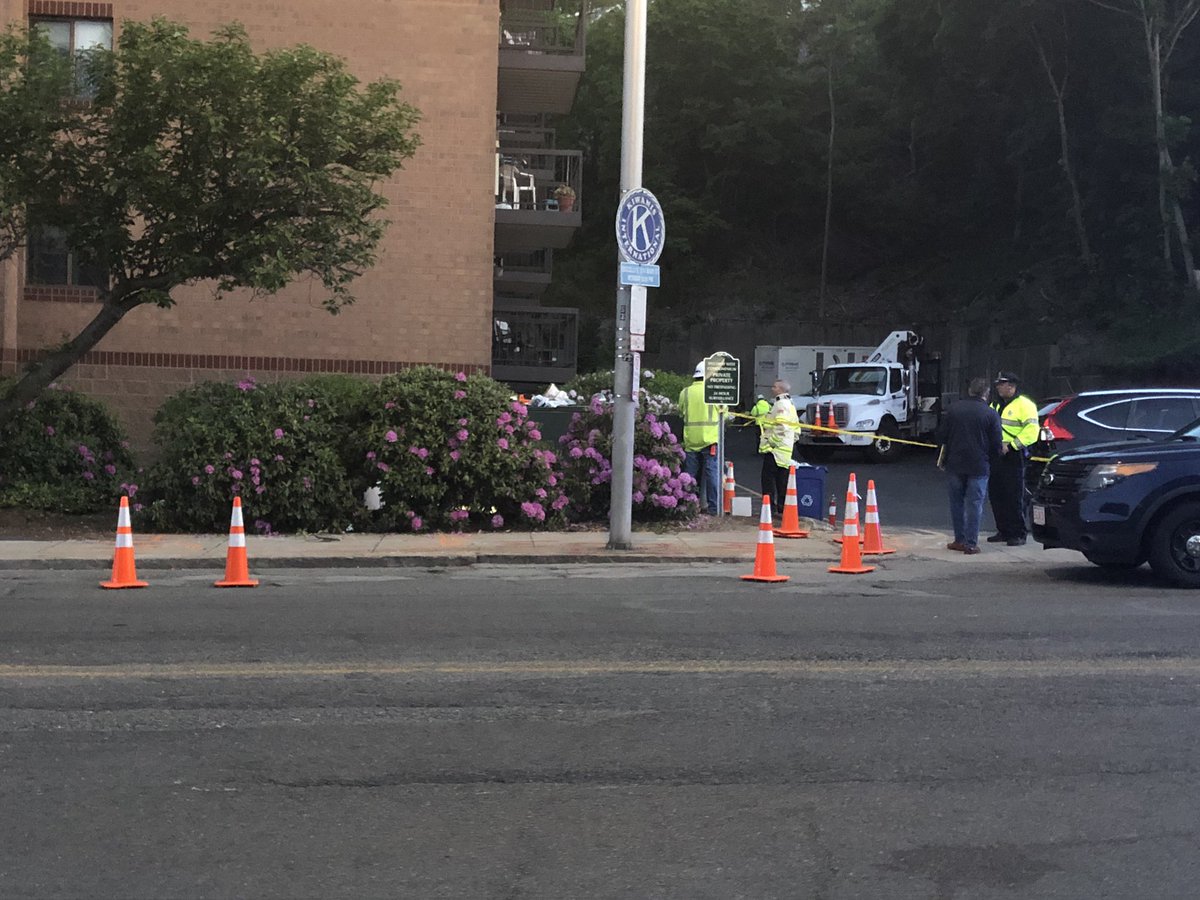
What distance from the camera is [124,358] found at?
2086cm

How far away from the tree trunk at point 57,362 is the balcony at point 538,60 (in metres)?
9.69

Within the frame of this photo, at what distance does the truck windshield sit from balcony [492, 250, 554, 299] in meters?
7.24

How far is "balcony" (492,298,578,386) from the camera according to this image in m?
26.7

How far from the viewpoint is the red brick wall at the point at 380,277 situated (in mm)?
20891

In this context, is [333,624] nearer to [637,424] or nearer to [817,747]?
[817,747]

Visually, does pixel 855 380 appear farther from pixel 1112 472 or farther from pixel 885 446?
pixel 1112 472

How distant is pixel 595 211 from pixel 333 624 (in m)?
52.3

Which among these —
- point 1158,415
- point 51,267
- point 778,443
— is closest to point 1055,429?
point 1158,415

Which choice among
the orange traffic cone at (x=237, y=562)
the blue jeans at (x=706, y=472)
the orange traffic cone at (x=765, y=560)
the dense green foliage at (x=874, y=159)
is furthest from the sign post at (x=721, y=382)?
the dense green foliage at (x=874, y=159)

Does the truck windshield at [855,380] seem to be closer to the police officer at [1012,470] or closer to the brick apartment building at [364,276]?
the brick apartment building at [364,276]

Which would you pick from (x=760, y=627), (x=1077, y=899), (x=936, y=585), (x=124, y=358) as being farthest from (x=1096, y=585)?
(x=124, y=358)

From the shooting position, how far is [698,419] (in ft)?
53.7

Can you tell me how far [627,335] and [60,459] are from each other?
764cm

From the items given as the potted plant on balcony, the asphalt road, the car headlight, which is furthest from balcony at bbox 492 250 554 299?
the asphalt road
